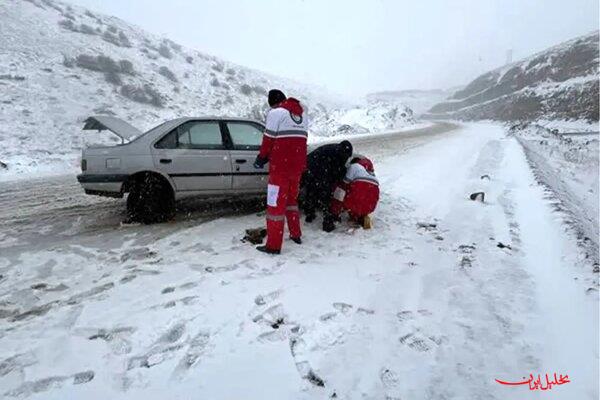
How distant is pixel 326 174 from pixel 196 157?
1.92m

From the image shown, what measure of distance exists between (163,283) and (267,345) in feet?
4.84

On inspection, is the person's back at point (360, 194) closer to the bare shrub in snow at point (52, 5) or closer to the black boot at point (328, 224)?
the black boot at point (328, 224)

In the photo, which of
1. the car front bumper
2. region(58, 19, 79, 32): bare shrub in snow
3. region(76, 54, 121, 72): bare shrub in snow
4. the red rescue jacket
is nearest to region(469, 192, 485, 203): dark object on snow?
the red rescue jacket

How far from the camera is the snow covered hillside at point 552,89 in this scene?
4541cm

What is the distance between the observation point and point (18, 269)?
4414 mm

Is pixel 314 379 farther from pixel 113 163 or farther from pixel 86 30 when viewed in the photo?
pixel 86 30

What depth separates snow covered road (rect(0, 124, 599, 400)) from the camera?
8.82 feet

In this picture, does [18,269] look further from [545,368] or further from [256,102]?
[256,102]

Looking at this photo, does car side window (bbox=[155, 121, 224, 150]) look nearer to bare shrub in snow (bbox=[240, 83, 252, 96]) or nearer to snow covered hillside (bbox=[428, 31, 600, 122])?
bare shrub in snow (bbox=[240, 83, 252, 96])

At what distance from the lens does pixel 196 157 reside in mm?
6059

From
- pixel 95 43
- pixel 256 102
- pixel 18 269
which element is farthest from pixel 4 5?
pixel 18 269

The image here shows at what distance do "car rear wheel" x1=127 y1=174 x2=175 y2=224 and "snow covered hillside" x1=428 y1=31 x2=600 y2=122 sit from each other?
132 ft

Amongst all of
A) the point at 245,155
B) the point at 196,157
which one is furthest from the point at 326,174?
the point at 196,157

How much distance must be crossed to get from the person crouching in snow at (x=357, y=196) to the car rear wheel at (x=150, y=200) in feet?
7.93
